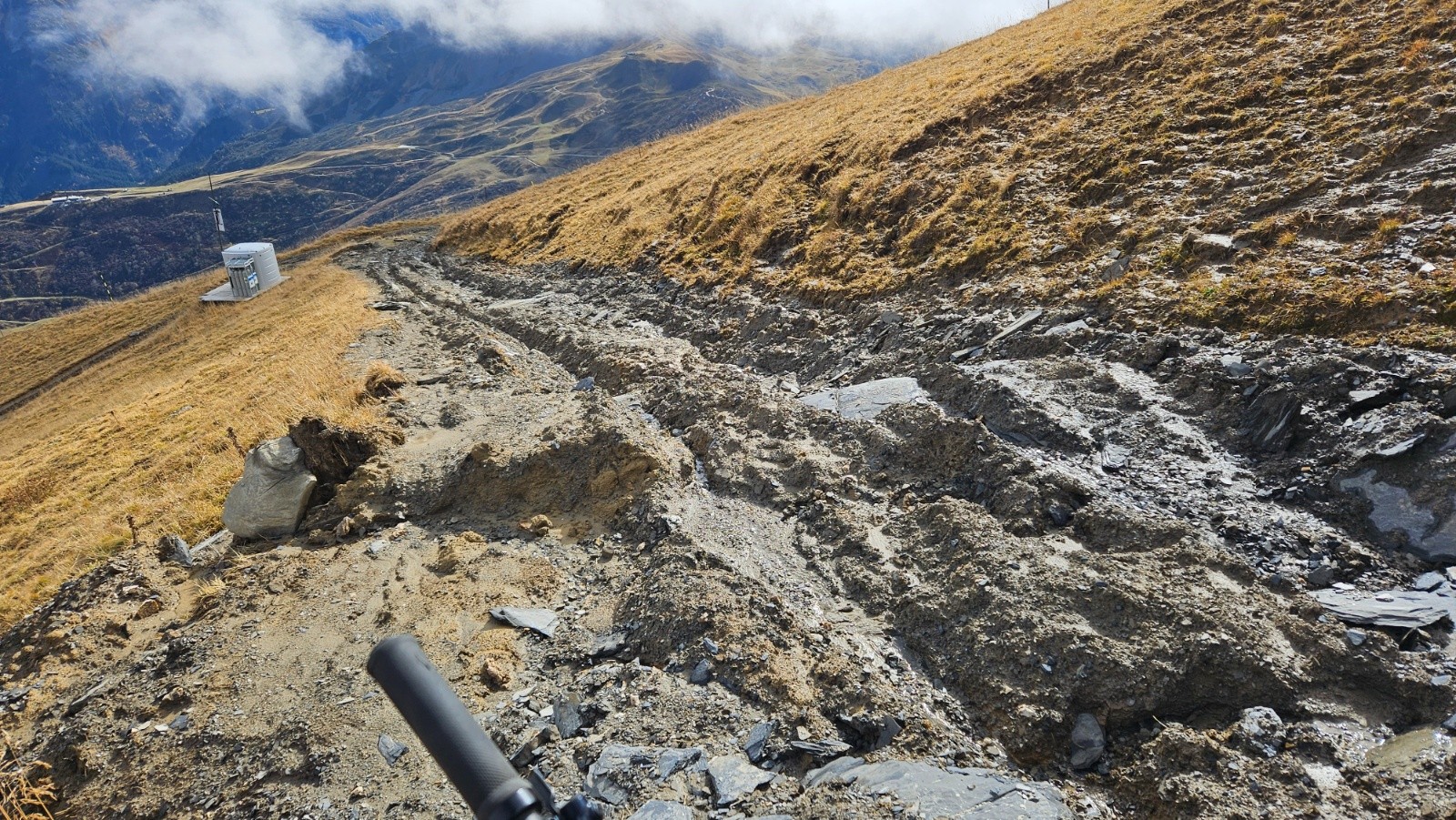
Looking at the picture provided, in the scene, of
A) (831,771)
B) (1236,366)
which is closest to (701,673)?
(831,771)

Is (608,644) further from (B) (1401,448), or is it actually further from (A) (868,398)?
(B) (1401,448)

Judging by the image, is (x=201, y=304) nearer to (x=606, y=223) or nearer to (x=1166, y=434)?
(x=606, y=223)

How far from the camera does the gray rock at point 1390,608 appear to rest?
5.09 m

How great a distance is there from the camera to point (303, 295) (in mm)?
33500

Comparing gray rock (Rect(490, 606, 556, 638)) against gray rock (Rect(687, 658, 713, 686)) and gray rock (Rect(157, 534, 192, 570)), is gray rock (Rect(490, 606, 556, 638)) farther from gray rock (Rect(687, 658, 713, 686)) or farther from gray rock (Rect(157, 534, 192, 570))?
gray rock (Rect(157, 534, 192, 570))

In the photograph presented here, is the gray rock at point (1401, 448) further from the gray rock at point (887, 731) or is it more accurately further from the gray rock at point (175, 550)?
the gray rock at point (175, 550)

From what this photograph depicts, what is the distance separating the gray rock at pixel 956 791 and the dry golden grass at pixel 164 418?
31.6 ft

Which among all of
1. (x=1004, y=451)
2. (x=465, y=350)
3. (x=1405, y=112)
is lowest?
(x=1004, y=451)

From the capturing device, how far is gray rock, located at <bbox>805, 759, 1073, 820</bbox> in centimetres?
450

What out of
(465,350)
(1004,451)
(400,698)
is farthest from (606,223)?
(400,698)

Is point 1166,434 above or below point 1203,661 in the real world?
above

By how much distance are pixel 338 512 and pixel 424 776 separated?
5266 mm

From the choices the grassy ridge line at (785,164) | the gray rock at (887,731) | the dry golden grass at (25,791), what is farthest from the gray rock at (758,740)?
the grassy ridge line at (785,164)

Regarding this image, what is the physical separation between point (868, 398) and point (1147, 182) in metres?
6.40
